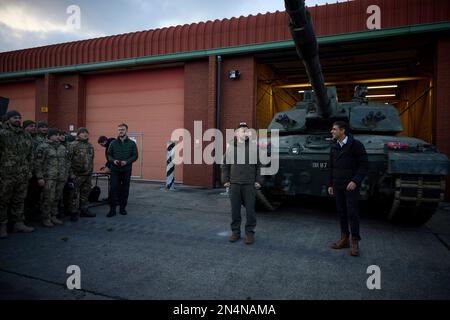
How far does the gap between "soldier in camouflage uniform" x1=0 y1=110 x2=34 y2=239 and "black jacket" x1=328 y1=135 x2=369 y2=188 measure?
4815mm

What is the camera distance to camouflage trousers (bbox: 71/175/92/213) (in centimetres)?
564

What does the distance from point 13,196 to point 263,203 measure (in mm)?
4524

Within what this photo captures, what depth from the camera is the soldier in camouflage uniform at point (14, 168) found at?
4.47 metres

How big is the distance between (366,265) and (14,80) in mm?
17498

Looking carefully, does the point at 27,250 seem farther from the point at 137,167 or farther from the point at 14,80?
the point at 14,80

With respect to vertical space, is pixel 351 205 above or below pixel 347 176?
below

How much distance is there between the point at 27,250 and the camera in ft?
12.8

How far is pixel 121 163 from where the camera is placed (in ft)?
19.6

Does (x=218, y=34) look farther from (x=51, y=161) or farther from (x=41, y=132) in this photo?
(x=51, y=161)

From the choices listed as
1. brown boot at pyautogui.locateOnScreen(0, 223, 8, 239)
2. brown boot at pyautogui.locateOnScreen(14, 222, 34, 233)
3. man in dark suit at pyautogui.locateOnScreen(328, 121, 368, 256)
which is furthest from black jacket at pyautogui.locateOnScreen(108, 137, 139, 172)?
man in dark suit at pyautogui.locateOnScreen(328, 121, 368, 256)

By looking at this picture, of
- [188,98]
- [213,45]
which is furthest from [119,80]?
[213,45]

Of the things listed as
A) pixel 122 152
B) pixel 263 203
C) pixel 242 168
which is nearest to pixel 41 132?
pixel 122 152

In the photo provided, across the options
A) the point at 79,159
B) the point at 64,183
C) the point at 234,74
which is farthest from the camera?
the point at 234,74

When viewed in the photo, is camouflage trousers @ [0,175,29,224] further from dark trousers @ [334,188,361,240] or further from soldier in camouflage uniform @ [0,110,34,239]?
dark trousers @ [334,188,361,240]
